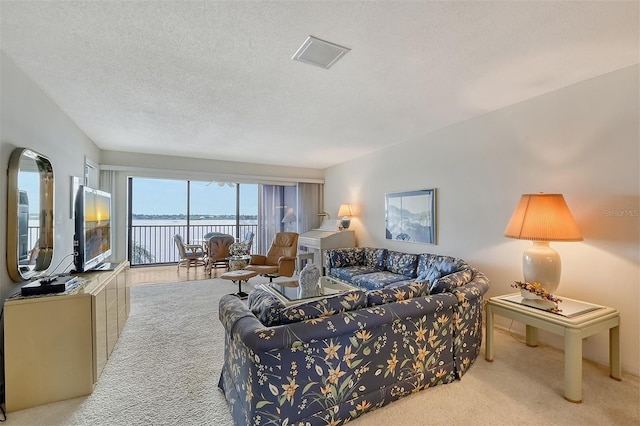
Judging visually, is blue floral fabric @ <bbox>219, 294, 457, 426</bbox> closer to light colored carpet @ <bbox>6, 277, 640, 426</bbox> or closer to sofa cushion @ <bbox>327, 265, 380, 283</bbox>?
light colored carpet @ <bbox>6, 277, 640, 426</bbox>

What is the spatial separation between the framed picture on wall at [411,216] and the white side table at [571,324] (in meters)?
1.57

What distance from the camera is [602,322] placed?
2094mm

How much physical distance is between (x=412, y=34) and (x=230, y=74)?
1.45 meters

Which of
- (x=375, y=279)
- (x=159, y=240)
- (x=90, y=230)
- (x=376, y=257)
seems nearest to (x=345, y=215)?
(x=376, y=257)

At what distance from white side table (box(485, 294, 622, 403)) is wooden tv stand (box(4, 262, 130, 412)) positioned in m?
3.15

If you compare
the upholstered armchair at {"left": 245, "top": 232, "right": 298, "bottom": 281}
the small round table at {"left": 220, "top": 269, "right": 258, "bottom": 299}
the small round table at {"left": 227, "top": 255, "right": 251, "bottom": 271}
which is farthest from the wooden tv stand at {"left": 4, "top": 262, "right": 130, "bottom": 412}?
the upholstered armchair at {"left": 245, "top": 232, "right": 298, "bottom": 281}

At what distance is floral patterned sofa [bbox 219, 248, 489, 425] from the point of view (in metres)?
1.51

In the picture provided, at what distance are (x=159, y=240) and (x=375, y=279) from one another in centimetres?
618

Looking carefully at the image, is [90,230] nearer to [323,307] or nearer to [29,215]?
[29,215]

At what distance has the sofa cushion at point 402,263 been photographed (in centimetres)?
393

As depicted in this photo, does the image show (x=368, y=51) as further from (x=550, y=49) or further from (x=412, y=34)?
(x=550, y=49)

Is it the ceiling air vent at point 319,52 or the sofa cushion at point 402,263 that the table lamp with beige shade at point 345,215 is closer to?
the sofa cushion at point 402,263

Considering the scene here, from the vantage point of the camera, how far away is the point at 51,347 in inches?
76.8

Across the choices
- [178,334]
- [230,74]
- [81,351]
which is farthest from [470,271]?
[81,351]
